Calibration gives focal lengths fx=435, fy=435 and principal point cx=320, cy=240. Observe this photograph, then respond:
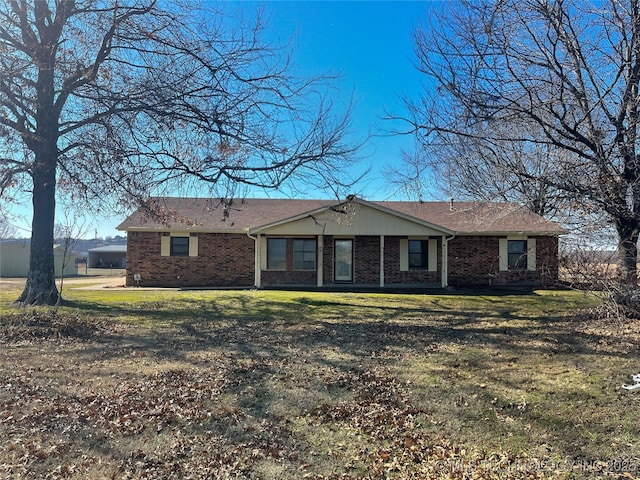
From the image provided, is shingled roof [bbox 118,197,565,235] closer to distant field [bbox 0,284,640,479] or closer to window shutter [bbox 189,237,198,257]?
window shutter [bbox 189,237,198,257]

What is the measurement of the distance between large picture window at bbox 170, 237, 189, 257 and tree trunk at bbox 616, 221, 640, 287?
15253 mm

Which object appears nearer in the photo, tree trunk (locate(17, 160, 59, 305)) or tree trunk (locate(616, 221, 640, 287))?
tree trunk (locate(616, 221, 640, 287))

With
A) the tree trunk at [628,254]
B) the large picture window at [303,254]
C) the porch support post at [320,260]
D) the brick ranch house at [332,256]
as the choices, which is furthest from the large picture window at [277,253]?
the tree trunk at [628,254]

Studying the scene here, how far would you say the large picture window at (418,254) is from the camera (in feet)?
61.2

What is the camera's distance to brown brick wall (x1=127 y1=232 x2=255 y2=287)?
18344 mm

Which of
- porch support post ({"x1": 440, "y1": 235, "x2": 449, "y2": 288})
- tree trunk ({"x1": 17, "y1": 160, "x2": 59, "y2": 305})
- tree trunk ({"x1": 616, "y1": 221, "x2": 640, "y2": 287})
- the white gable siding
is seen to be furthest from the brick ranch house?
tree trunk ({"x1": 616, "y1": 221, "x2": 640, "y2": 287})

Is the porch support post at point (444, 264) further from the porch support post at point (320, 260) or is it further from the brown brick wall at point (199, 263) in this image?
the brown brick wall at point (199, 263)

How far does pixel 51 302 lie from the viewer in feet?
35.7

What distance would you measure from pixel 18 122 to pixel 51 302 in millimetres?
4465

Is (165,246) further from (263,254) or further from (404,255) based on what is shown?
(404,255)

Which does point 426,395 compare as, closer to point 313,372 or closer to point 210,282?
point 313,372

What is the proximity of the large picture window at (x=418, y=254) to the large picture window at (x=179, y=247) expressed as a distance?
9574 mm

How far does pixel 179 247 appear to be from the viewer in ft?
60.8

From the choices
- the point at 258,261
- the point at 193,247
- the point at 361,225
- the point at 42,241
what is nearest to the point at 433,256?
the point at 361,225
